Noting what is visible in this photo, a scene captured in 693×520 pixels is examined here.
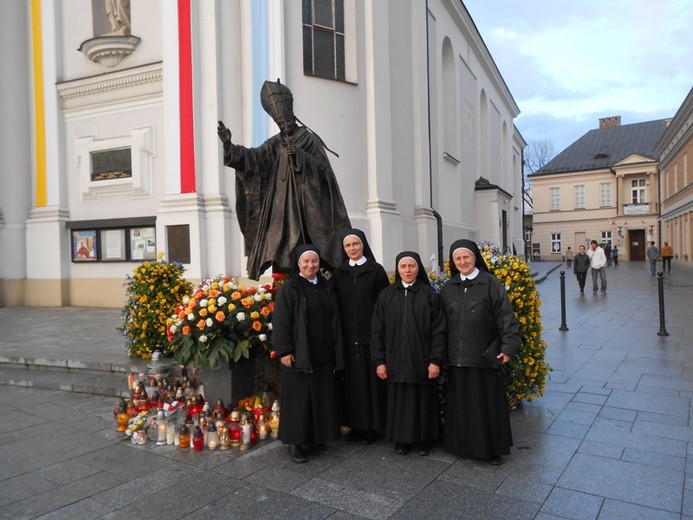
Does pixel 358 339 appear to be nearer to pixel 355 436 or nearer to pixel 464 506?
pixel 355 436

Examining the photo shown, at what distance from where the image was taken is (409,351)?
4.12 metres

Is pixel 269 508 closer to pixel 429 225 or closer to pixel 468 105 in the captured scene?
pixel 429 225

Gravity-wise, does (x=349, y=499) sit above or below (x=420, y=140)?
below

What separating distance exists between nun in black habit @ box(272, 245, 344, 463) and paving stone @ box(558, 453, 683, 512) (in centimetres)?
174

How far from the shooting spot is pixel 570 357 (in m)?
7.82

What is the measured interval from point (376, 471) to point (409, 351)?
0.89 meters

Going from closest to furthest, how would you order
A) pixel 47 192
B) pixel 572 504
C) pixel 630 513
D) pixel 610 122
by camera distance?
pixel 630 513 < pixel 572 504 < pixel 47 192 < pixel 610 122

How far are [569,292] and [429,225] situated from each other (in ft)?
→ 21.3

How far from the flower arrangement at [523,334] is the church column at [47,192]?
38.5 feet

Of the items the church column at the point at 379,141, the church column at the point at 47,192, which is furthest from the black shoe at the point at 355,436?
the church column at the point at 47,192

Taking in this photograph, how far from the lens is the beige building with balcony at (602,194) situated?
176ft

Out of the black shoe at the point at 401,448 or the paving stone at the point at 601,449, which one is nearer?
the paving stone at the point at 601,449

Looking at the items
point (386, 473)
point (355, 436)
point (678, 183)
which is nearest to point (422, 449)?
point (386, 473)

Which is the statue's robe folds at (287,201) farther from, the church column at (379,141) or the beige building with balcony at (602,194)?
the beige building with balcony at (602,194)
